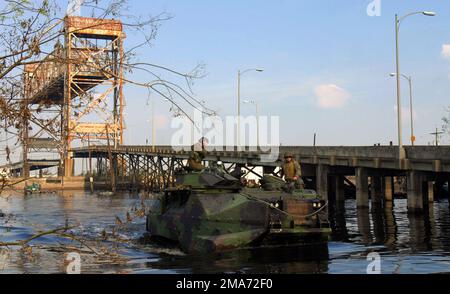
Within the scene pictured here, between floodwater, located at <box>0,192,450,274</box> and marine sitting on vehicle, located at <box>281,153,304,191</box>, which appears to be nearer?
floodwater, located at <box>0,192,450,274</box>

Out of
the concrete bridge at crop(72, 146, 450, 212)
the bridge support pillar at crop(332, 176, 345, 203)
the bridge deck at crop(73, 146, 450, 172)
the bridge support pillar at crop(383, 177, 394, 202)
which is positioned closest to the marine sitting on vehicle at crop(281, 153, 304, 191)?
the concrete bridge at crop(72, 146, 450, 212)

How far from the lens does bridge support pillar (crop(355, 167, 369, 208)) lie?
122 ft

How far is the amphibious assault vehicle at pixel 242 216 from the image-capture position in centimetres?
1593

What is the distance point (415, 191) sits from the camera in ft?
104

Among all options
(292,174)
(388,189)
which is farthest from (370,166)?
(292,174)

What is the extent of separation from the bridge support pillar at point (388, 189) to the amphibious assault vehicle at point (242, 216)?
31.3 m

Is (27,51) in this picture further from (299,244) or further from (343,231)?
(343,231)

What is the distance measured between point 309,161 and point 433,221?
1506cm

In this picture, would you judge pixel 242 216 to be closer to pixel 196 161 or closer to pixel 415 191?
pixel 196 161

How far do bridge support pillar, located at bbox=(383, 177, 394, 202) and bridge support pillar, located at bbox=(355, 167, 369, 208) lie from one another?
8.95m

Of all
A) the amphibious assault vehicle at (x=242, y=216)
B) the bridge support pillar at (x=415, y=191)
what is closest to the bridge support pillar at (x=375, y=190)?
the bridge support pillar at (x=415, y=191)

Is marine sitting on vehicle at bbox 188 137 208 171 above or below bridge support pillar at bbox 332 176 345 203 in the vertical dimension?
above

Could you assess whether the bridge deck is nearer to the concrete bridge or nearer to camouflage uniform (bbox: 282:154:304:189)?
the concrete bridge

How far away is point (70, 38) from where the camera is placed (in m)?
7.64
